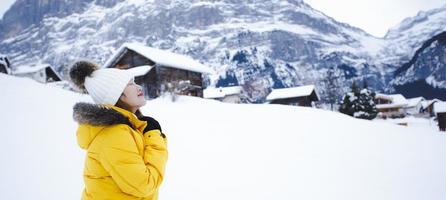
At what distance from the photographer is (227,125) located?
12.9 m

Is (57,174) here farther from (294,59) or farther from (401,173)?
(294,59)

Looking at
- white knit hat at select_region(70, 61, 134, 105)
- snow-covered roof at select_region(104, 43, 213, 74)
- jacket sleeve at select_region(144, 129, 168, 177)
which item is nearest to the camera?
jacket sleeve at select_region(144, 129, 168, 177)

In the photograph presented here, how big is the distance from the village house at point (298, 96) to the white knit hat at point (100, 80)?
49731 millimetres

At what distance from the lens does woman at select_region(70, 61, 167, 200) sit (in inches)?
82.5

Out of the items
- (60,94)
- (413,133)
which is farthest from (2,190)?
(413,133)

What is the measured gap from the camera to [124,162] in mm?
2080

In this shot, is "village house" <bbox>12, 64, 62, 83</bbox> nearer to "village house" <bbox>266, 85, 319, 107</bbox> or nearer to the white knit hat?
"village house" <bbox>266, 85, 319, 107</bbox>

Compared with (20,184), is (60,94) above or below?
above

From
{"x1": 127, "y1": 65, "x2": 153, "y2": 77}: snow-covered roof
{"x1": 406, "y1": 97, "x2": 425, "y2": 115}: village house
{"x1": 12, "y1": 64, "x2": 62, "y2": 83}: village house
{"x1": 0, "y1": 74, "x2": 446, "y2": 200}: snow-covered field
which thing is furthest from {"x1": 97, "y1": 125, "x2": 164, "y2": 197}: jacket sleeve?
{"x1": 406, "y1": 97, "x2": 425, "y2": 115}: village house

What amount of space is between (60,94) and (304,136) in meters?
9.12

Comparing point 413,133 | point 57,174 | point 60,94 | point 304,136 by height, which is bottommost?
point 413,133

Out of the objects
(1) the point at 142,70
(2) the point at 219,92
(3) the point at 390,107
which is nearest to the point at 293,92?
(1) the point at 142,70

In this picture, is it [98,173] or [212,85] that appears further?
[212,85]

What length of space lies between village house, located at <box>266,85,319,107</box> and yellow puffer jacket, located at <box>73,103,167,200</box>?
49897 mm
